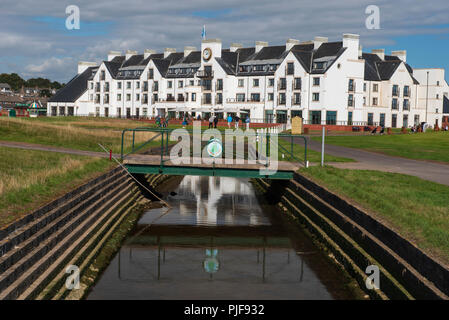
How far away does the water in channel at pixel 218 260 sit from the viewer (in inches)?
547

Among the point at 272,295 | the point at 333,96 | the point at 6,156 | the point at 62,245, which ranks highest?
the point at 333,96

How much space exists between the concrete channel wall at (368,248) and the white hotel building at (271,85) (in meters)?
52.8

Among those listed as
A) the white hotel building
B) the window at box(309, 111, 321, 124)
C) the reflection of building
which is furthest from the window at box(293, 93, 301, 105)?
the reflection of building

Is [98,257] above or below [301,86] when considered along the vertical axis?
below

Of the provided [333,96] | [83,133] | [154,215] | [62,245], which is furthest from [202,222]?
[333,96]

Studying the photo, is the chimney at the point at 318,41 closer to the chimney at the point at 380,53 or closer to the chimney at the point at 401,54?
the chimney at the point at 380,53

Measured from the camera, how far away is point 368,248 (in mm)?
14555

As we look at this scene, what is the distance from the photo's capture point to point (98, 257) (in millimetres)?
16625

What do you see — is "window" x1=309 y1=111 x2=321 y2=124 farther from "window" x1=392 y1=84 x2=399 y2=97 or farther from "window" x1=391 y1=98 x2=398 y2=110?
"window" x1=392 y1=84 x2=399 y2=97

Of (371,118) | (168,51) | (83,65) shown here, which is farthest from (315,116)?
(83,65)
